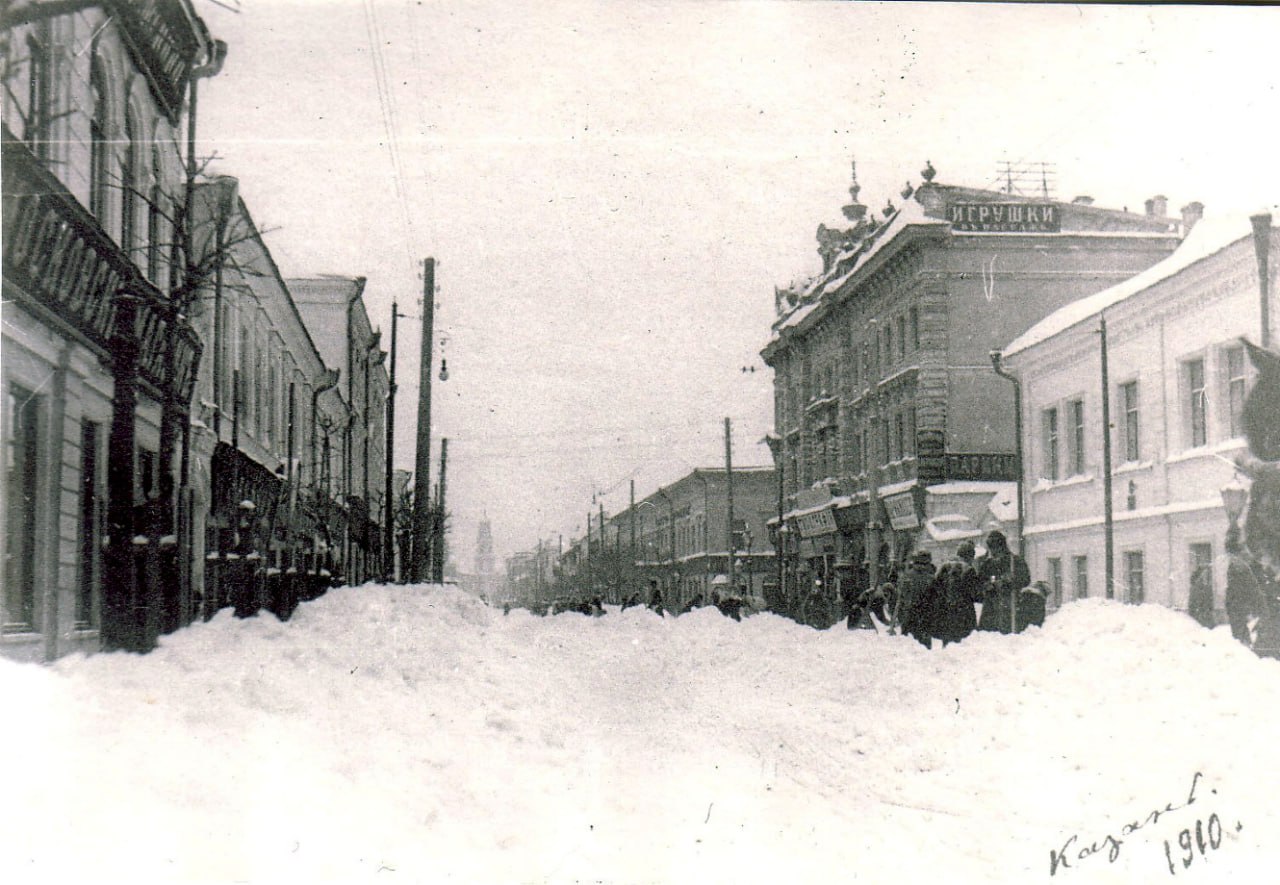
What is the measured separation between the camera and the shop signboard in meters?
8.67

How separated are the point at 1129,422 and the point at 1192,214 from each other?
1.44 meters

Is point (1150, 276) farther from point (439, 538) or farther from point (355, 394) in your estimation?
point (439, 538)

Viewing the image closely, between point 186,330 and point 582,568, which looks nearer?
point 186,330

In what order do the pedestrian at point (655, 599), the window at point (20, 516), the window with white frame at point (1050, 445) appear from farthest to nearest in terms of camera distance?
the pedestrian at point (655, 599)
the window with white frame at point (1050, 445)
the window at point (20, 516)

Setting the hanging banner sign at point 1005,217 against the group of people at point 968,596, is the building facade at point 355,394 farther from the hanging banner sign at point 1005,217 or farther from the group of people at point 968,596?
the group of people at point 968,596

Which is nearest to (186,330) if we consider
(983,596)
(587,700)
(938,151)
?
(587,700)

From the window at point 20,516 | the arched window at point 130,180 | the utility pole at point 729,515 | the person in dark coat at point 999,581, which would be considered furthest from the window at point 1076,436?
the window at point 20,516

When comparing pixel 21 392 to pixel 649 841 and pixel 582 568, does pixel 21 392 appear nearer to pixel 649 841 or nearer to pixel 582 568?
pixel 649 841

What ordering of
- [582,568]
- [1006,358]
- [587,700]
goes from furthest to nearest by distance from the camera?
[582,568] → [1006,358] → [587,700]

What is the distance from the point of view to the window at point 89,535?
17.2 ft

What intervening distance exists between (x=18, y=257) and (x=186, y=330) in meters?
1.66

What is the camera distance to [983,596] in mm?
8102

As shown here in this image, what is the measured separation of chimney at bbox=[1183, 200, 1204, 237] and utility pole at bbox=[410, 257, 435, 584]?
14.5ft

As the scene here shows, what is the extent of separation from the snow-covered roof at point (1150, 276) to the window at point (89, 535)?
5.93 metres
